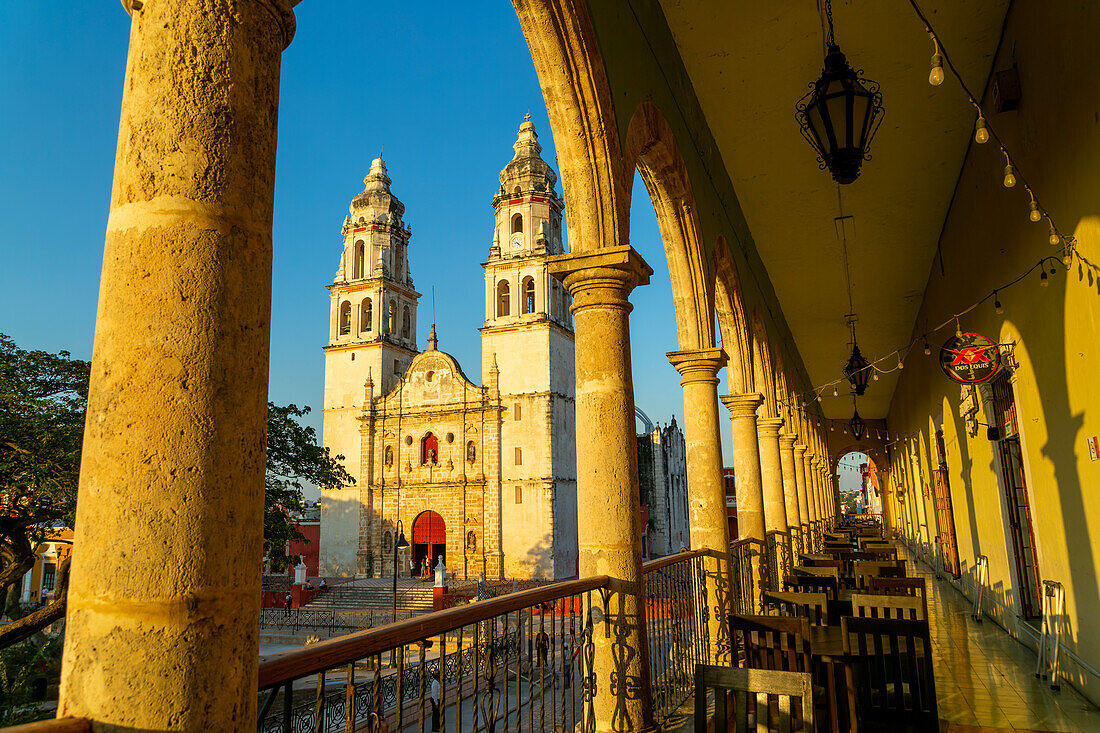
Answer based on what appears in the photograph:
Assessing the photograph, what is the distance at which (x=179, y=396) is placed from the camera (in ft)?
4.47

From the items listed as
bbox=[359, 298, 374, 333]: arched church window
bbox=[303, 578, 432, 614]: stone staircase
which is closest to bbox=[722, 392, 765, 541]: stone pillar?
bbox=[303, 578, 432, 614]: stone staircase

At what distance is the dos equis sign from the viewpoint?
19.4 ft

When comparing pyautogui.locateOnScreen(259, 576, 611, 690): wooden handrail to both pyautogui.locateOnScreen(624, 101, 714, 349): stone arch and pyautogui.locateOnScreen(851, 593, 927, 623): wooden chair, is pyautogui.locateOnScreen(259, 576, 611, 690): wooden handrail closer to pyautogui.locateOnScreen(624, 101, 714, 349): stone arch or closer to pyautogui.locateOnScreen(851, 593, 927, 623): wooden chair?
pyautogui.locateOnScreen(851, 593, 927, 623): wooden chair

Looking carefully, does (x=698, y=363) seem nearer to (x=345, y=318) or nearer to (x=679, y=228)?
(x=679, y=228)

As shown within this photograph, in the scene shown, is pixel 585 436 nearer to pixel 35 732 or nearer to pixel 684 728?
pixel 684 728

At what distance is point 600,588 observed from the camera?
3.58 meters

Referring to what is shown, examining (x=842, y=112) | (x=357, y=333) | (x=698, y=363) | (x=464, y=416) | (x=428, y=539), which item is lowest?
(x=428, y=539)

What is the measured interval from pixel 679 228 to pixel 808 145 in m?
2.03

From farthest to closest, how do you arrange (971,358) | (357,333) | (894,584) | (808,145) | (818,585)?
(357,333), (808,145), (971,358), (818,585), (894,584)

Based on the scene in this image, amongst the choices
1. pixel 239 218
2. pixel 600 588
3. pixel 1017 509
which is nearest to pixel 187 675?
pixel 239 218

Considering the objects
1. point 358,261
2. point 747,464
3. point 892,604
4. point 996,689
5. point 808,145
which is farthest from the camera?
point 358,261

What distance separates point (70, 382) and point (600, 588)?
1250 cm

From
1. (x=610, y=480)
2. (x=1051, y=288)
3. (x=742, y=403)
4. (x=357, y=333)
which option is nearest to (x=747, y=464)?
(x=742, y=403)

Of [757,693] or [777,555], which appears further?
[777,555]
